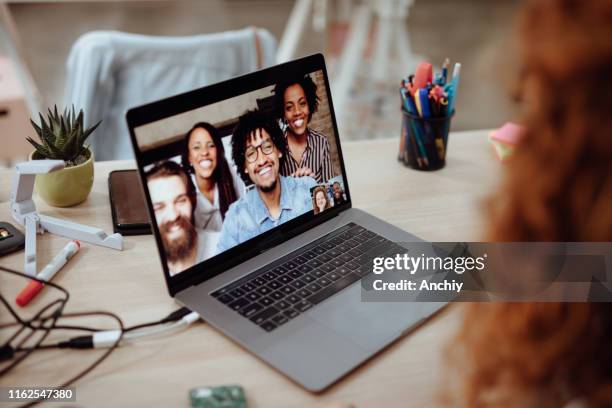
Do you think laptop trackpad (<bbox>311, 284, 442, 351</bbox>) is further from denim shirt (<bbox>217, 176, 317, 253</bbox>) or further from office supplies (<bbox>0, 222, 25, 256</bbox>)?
office supplies (<bbox>0, 222, 25, 256</bbox>)

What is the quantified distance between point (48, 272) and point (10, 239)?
12 centimetres

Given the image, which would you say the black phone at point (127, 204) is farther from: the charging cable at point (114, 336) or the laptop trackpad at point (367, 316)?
the laptop trackpad at point (367, 316)

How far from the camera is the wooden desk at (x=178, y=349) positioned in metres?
0.75

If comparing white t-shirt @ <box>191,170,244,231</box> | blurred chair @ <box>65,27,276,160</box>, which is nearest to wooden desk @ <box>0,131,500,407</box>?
white t-shirt @ <box>191,170,244,231</box>

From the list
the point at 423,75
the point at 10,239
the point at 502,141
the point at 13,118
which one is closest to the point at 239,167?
the point at 10,239

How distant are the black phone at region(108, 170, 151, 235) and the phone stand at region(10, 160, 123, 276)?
0.04 metres

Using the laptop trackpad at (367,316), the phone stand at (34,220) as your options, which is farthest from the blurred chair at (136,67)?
the laptop trackpad at (367,316)

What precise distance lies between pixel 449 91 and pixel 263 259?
0.53 meters

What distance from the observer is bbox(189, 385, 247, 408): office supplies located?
72 centimetres

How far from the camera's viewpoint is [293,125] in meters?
1.00

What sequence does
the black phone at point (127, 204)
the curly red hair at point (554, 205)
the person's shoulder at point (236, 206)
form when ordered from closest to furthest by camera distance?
the curly red hair at point (554, 205), the person's shoulder at point (236, 206), the black phone at point (127, 204)

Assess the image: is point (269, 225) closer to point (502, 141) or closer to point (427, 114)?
point (427, 114)

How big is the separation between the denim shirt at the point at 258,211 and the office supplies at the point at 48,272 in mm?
244

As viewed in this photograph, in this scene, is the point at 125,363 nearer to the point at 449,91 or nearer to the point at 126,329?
the point at 126,329
